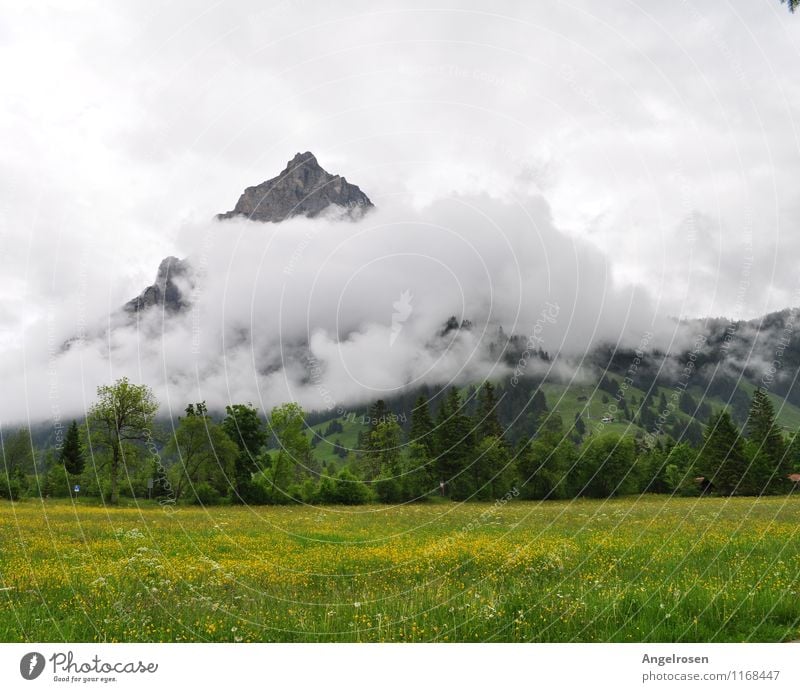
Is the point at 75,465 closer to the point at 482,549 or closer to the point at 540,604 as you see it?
the point at 482,549

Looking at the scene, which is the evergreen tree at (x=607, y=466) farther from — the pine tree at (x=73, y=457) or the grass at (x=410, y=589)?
the pine tree at (x=73, y=457)

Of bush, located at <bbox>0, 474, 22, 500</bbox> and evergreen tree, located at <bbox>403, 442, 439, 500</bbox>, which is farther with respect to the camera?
evergreen tree, located at <bbox>403, 442, 439, 500</bbox>

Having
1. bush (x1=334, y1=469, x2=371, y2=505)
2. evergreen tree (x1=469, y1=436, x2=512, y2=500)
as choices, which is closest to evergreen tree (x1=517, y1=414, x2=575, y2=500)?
evergreen tree (x1=469, y1=436, x2=512, y2=500)

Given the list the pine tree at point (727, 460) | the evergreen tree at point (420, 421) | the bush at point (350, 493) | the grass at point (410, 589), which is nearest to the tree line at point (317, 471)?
the bush at point (350, 493)

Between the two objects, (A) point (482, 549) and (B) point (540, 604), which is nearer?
(B) point (540, 604)

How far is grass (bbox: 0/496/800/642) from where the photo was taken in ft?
24.2

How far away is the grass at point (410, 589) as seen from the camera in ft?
24.2

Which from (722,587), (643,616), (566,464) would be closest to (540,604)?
(643,616)

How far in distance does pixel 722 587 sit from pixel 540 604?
11.3ft

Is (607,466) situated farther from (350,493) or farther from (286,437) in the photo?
(286,437)

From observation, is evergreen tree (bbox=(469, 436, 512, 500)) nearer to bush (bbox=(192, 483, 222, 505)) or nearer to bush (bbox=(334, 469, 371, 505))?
bush (bbox=(334, 469, 371, 505))

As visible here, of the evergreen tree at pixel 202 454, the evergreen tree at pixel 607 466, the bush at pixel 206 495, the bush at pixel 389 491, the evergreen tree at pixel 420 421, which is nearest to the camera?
the evergreen tree at pixel 420 421

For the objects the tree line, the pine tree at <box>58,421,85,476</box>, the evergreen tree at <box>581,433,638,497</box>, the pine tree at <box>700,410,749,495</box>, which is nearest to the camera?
the pine tree at <box>58,421,85,476</box>

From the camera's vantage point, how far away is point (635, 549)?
1468 centimetres
